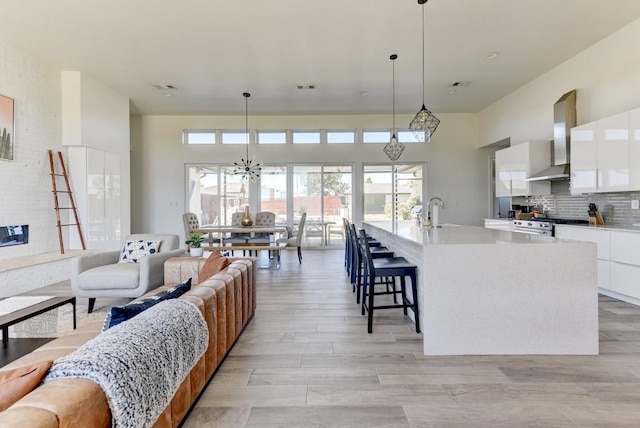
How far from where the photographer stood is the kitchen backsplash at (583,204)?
13.3 feet

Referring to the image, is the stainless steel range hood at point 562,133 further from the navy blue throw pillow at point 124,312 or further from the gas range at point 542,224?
the navy blue throw pillow at point 124,312

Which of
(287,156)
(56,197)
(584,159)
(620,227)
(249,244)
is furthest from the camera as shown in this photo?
(287,156)

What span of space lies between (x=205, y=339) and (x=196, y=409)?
411 millimetres

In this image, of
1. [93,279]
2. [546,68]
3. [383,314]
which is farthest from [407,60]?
[93,279]

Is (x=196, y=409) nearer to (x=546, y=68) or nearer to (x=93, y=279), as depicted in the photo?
(x=93, y=279)

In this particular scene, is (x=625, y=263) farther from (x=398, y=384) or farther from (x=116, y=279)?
(x=116, y=279)

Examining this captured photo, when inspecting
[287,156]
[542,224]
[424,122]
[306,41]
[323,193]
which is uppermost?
[306,41]

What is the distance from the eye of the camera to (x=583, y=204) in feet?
15.7

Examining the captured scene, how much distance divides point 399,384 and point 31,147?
6.09 m

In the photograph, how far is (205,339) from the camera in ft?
5.64

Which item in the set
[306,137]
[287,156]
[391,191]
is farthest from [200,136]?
[391,191]

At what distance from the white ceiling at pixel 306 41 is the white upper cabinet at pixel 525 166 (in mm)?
1276

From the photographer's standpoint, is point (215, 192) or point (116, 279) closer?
point (116, 279)

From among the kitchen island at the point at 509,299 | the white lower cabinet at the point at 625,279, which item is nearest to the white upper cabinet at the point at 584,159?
the white lower cabinet at the point at 625,279
